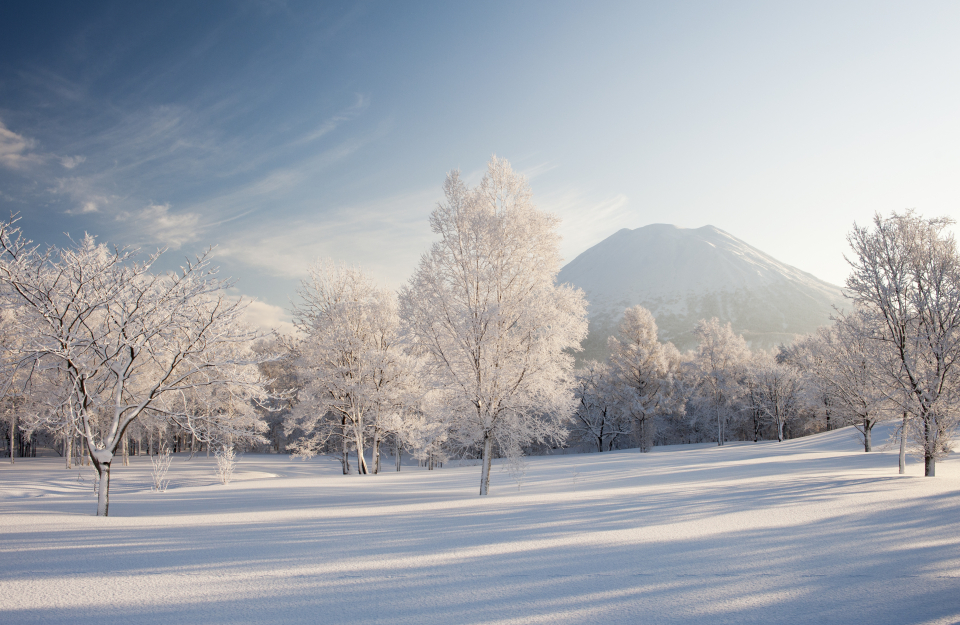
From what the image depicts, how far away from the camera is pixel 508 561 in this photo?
574cm

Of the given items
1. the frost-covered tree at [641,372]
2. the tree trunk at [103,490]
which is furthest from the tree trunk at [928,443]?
the frost-covered tree at [641,372]

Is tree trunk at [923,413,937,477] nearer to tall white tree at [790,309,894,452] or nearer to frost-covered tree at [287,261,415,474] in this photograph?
tall white tree at [790,309,894,452]

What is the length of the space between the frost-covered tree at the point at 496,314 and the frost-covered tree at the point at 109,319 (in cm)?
499

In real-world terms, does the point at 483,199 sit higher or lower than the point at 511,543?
higher

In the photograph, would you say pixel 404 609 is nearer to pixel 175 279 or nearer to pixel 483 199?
pixel 175 279

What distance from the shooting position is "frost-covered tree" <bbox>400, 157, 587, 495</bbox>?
39.8 feet

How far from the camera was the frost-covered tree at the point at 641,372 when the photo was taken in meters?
36.2

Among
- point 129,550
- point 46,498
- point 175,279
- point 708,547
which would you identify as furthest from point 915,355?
point 46,498

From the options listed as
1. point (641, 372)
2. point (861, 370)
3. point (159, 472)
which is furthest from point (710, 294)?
point (159, 472)

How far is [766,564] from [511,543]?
345 cm

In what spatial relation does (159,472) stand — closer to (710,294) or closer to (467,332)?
(467,332)

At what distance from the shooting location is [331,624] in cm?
398

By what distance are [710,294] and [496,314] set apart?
175m

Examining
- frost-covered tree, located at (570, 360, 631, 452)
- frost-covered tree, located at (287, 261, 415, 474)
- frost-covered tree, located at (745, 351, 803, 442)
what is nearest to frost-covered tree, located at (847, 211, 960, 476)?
frost-covered tree, located at (287, 261, 415, 474)
